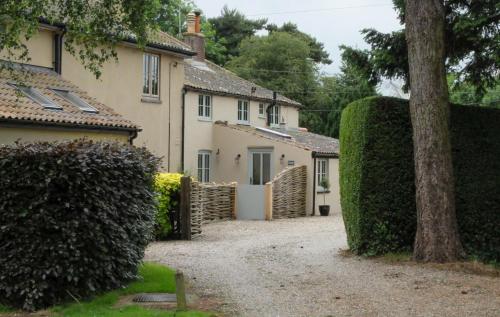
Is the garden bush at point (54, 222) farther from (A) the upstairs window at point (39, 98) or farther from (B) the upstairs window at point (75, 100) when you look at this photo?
(B) the upstairs window at point (75, 100)

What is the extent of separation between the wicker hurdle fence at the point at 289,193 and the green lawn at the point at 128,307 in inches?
631

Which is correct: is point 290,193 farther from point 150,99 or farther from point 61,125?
point 61,125

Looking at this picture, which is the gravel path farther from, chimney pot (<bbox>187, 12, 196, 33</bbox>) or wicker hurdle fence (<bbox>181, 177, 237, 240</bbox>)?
chimney pot (<bbox>187, 12, 196, 33</bbox>)

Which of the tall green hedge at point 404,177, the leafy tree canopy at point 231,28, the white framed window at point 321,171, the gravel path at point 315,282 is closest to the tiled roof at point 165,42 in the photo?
the white framed window at point 321,171

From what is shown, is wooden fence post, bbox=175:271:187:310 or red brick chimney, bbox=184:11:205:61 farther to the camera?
red brick chimney, bbox=184:11:205:61

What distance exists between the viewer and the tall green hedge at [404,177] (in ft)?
44.9

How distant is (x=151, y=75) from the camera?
25766mm

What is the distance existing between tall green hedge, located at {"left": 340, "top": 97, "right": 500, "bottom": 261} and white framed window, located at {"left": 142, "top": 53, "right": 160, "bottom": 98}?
510 inches

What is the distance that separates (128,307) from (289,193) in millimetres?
19828

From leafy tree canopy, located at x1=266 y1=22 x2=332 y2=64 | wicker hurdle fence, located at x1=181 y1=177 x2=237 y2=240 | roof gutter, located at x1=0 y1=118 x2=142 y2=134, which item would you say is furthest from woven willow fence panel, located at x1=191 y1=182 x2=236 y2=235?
leafy tree canopy, located at x1=266 y1=22 x2=332 y2=64

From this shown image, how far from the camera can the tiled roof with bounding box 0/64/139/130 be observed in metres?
16.8

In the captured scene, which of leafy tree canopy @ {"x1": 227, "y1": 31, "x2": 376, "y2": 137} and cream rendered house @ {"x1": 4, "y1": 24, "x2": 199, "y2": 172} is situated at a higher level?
leafy tree canopy @ {"x1": 227, "y1": 31, "x2": 376, "y2": 137}

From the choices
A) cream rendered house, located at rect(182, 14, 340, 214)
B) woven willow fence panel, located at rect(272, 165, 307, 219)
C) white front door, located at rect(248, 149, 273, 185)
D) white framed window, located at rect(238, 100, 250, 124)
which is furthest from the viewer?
white framed window, located at rect(238, 100, 250, 124)

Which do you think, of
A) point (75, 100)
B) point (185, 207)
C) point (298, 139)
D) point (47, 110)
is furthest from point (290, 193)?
point (47, 110)
